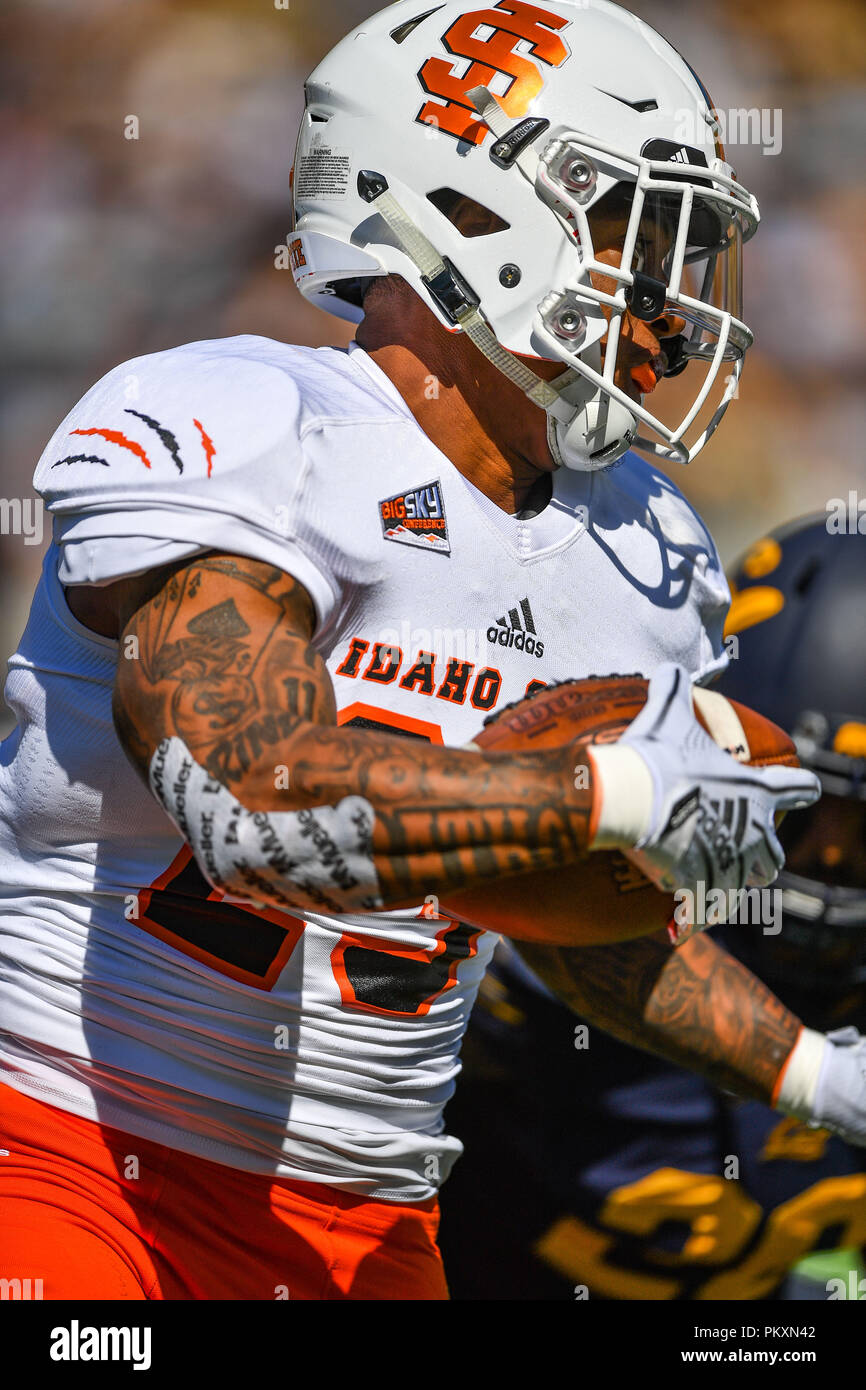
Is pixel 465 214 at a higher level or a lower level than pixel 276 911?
higher

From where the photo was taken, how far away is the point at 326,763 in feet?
4.34

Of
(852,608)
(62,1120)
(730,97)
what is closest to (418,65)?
(62,1120)

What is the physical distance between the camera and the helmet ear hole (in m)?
1.83

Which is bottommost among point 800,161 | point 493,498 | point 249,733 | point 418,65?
point 249,733

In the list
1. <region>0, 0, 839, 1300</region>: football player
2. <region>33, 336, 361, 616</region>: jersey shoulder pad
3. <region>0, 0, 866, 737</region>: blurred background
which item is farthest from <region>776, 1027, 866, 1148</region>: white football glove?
<region>0, 0, 866, 737</region>: blurred background

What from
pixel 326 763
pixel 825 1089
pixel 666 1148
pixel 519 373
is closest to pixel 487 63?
pixel 519 373

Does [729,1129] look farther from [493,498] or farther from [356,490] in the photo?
[356,490]

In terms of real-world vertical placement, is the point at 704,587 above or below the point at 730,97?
below

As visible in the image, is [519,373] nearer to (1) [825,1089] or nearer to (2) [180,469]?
(2) [180,469]

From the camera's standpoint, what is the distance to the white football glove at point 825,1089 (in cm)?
186

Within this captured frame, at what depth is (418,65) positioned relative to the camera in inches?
72.3

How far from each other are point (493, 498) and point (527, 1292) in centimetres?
170

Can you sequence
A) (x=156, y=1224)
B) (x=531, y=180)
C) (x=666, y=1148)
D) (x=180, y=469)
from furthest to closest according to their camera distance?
(x=666, y=1148)
(x=531, y=180)
(x=156, y=1224)
(x=180, y=469)

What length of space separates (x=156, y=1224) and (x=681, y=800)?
0.82 metres
